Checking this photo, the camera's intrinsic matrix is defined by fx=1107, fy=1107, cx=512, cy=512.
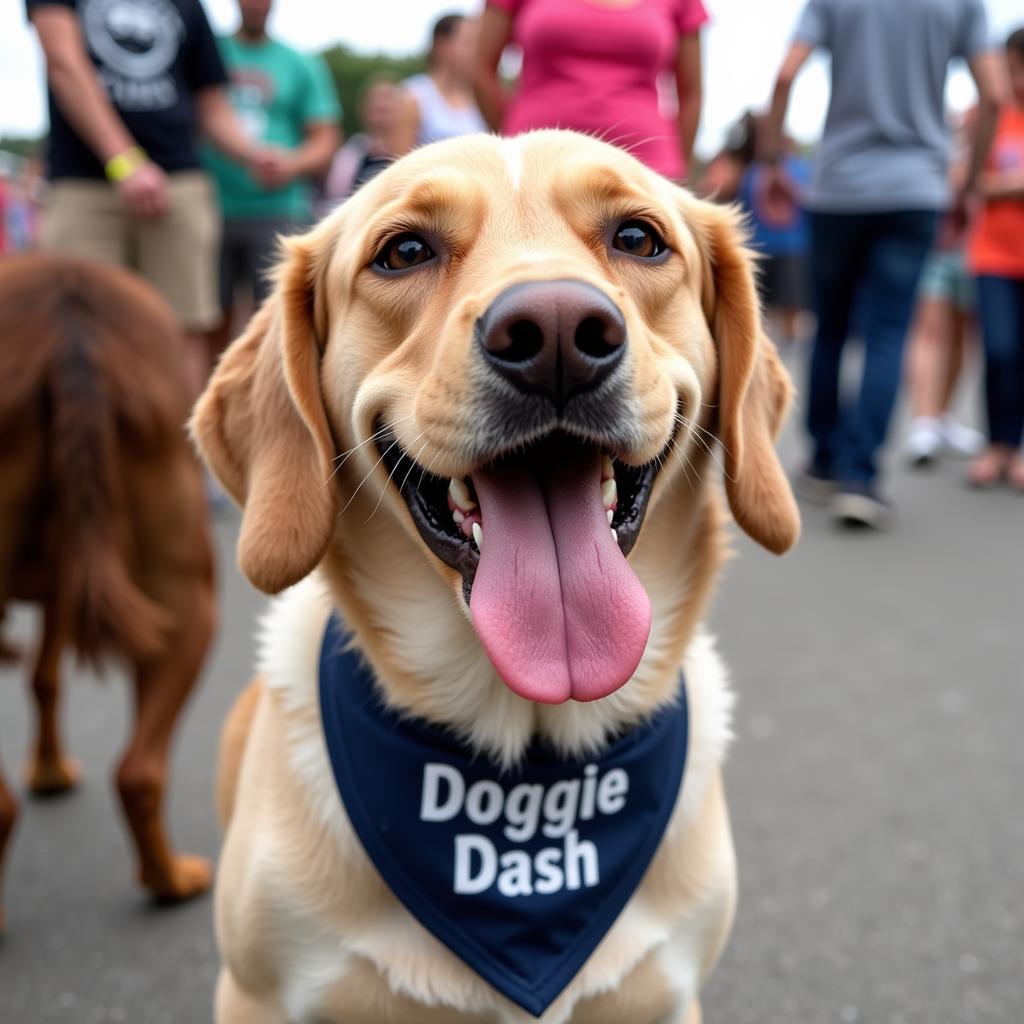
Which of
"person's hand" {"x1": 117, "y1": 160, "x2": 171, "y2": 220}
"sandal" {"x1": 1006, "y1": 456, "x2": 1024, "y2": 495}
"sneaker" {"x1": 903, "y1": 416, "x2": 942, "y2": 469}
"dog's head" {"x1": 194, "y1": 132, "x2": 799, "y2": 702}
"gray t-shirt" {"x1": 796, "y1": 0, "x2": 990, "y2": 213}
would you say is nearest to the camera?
"dog's head" {"x1": 194, "y1": 132, "x2": 799, "y2": 702}

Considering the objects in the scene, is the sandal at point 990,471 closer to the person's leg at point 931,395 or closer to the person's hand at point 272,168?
the person's leg at point 931,395

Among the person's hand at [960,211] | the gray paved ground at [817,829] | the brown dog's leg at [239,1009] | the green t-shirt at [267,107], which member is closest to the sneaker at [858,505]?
the gray paved ground at [817,829]

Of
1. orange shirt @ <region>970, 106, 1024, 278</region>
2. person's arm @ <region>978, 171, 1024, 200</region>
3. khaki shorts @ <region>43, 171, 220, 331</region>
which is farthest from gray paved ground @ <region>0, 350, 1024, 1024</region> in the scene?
person's arm @ <region>978, 171, 1024, 200</region>

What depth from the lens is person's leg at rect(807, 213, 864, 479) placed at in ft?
17.8

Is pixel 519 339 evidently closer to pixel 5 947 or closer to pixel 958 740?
pixel 5 947

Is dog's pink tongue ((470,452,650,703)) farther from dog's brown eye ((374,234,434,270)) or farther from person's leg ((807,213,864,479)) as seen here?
person's leg ((807,213,864,479))

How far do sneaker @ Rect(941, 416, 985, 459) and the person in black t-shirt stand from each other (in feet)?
16.6

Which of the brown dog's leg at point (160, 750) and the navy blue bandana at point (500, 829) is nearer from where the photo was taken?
the navy blue bandana at point (500, 829)

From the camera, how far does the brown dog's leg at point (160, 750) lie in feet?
8.38

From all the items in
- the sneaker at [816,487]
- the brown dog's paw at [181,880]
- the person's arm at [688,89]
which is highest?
the person's arm at [688,89]

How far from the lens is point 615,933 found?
1.84 meters

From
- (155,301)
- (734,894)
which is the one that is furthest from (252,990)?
(155,301)

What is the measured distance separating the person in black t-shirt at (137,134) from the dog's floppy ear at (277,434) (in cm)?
185

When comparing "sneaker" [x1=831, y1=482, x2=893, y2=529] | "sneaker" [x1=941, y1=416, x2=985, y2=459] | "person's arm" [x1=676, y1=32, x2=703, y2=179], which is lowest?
"sneaker" [x1=941, y1=416, x2=985, y2=459]
